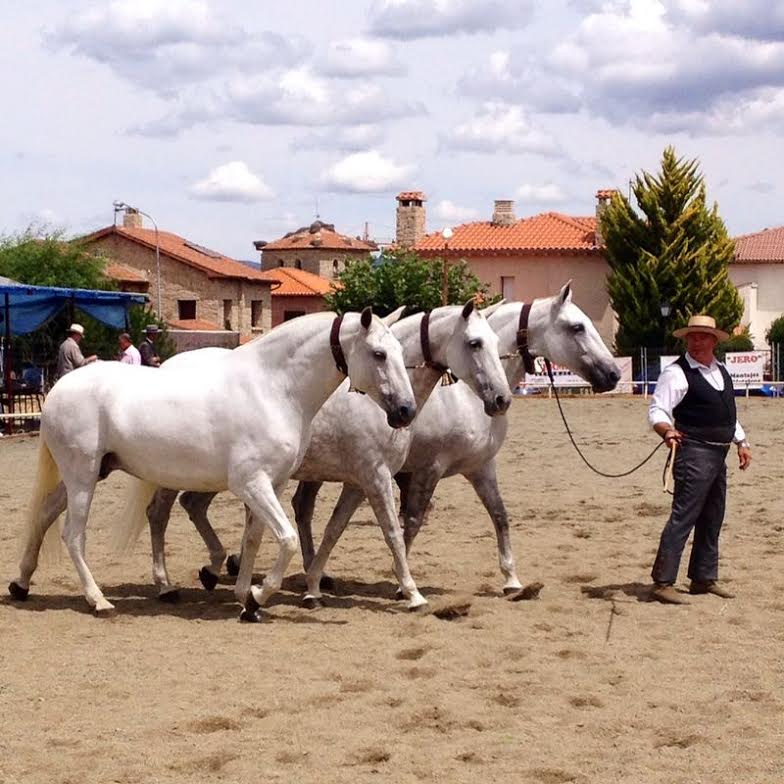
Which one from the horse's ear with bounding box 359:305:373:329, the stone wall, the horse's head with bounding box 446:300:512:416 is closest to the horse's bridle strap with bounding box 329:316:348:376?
the horse's ear with bounding box 359:305:373:329

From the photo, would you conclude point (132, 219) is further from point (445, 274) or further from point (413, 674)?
point (413, 674)

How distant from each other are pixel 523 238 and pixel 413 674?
1874 inches

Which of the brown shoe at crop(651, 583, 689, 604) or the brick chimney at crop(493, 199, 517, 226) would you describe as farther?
the brick chimney at crop(493, 199, 517, 226)

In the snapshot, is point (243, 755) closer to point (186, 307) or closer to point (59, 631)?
point (59, 631)

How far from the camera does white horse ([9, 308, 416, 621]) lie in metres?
7.25

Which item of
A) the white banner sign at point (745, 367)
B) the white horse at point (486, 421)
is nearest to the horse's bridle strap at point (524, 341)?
the white horse at point (486, 421)

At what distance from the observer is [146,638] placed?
7.09 m

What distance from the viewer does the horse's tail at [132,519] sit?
325 inches

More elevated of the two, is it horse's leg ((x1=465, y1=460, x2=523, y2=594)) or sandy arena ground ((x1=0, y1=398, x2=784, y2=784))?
horse's leg ((x1=465, y1=460, x2=523, y2=594))

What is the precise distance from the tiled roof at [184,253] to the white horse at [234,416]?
155ft

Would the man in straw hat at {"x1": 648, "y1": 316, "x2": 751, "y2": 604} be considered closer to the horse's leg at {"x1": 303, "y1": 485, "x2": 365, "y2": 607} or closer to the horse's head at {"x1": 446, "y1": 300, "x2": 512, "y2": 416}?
the horse's head at {"x1": 446, "y1": 300, "x2": 512, "y2": 416}

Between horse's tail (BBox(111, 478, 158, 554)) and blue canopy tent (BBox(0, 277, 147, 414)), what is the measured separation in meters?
12.1

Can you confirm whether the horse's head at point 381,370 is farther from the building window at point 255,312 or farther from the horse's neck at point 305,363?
the building window at point 255,312

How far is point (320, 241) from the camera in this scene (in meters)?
82.3
